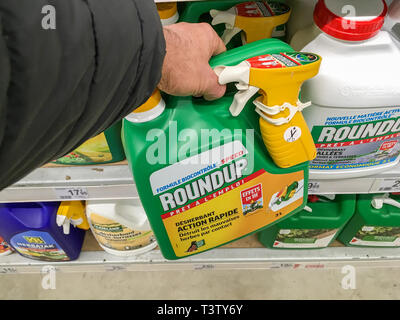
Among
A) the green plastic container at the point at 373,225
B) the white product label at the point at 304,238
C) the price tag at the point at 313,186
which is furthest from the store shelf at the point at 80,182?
the green plastic container at the point at 373,225

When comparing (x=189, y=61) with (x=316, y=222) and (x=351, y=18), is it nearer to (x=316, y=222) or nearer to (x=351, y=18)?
(x=351, y=18)

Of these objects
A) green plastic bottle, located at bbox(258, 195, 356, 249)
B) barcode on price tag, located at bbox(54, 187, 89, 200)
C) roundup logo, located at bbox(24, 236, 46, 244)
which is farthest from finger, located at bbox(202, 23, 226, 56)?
roundup logo, located at bbox(24, 236, 46, 244)

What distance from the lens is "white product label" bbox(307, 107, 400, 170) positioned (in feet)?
2.02

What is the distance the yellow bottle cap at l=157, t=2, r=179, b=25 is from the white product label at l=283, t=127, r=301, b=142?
311 millimetres

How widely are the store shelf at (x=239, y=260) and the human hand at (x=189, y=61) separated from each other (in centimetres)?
80

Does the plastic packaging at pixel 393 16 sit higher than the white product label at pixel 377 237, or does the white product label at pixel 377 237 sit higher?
the plastic packaging at pixel 393 16

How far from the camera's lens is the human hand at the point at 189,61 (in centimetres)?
50

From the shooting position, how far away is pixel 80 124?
0.39 meters

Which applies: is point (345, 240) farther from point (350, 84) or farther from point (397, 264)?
point (350, 84)

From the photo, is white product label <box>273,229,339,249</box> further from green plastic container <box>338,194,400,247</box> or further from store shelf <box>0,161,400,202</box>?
store shelf <box>0,161,400,202</box>

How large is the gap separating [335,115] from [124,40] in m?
0.43
